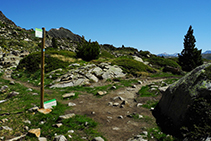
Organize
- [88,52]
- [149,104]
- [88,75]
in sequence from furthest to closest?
1. [88,52]
2. [88,75]
3. [149,104]

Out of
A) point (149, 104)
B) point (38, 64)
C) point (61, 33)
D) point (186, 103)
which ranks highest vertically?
point (61, 33)

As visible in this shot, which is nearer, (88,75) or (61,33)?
(88,75)

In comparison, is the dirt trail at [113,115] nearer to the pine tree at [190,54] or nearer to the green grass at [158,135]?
the green grass at [158,135]

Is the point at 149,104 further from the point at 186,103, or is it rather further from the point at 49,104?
the point at 49,104

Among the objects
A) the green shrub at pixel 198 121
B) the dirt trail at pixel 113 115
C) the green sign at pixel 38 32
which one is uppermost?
the green sign at pixel 38 32

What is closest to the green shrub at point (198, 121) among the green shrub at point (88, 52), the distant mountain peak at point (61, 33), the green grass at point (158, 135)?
the green grass at point (158, 135)

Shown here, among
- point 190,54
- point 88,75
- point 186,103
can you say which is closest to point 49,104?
point 186,103

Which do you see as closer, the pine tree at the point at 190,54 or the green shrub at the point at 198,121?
the green shrub at the point at 198,121

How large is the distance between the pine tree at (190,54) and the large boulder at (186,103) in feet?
92.4

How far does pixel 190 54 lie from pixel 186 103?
30.5 m

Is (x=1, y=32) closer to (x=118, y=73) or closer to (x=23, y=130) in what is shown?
(x=118, y=73)

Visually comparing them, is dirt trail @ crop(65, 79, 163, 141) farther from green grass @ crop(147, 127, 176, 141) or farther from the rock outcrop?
the rock outcrop

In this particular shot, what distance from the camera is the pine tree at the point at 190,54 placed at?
31.0m

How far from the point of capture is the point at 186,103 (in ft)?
20.7
